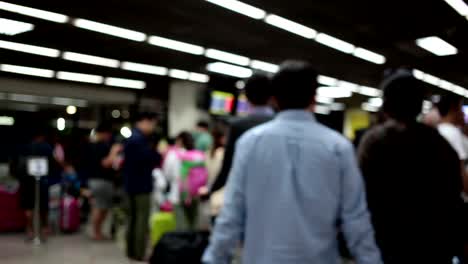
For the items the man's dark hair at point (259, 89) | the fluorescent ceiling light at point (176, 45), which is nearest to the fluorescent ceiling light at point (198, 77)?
the fluorescent ceiling light at point (176, 45)

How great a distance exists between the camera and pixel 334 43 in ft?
31.8

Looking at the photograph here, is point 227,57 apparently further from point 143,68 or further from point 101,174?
point 101,174

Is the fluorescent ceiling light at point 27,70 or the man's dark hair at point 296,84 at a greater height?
the fluorescent ceiling light at point 27,70

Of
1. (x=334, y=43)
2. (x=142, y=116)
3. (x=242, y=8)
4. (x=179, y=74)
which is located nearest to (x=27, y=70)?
(x=179, y=74)

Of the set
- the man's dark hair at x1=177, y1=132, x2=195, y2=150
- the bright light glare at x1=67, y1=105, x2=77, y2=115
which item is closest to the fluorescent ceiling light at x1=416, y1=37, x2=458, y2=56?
the man's dark hair at x1=177, y1=132, x2=195, y2=150

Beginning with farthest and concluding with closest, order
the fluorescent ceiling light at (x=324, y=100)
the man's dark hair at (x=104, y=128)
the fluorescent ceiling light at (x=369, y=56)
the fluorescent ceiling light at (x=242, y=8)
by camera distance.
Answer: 1. the fluorescent ceiling light at (x=324, y=100)
2. the fluorescent ceiling light at (x=369, y=56)
3. the fluorescent ceiling light at (x=242, y=8)
4. the man's dark hair at (x=104, y=128)

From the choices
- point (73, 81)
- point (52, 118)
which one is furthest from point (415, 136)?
point (52, 118)

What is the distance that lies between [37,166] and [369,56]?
797 centimetres

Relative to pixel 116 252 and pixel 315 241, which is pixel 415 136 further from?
pixel 116 252

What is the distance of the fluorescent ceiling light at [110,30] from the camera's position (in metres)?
7.98

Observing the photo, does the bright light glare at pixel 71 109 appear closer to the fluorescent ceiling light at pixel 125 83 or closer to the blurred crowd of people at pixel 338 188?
the fluorescent ceiling light at pixel 125 83

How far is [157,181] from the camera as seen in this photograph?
235 inches

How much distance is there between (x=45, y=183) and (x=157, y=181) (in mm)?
1777

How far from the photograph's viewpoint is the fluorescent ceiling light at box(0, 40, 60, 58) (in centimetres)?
963
